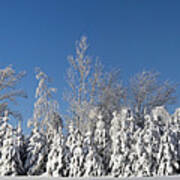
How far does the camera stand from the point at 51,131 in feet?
29.5

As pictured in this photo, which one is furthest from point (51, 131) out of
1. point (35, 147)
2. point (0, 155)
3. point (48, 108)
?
point (48, 108)

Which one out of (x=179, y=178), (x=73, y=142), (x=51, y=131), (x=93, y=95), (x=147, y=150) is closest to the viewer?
(x=179, y=178)

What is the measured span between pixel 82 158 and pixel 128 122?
5.41 ft

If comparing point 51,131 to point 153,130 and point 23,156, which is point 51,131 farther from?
point 153,130

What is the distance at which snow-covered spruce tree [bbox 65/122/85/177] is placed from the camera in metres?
7.60

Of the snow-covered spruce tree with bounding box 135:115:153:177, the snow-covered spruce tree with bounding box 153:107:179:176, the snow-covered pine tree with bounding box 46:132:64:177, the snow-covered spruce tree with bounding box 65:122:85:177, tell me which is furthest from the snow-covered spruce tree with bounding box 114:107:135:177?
the snow-covered pine tree with bounding box 46:132:64:177

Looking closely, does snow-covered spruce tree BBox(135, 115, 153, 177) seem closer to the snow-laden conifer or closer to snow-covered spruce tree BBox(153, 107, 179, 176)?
snow-covered spruce tree BBox(153, 107, 179, 176)

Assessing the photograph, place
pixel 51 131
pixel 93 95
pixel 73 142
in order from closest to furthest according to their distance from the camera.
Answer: pixel 73 142
pixel 51 131
pixel 93 95

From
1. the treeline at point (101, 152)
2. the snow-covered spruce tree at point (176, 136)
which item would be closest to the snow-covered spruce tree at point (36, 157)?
the treeline at point (101, 152)

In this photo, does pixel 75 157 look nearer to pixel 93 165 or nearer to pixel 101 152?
pixel 93 165

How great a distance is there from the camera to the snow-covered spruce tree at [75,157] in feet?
24.9

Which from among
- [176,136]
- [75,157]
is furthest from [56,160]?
[176,136]

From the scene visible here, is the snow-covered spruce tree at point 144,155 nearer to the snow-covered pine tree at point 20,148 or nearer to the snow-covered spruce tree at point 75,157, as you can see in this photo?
the snow-covered spruce tree at point 75,157

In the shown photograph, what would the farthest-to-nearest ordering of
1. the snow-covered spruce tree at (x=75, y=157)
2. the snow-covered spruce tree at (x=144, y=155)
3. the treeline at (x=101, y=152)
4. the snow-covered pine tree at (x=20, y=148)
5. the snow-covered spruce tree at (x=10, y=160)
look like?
the snow-covered pine tree at (x=20, y=148) → the snow-covered spruce tree at (x=10, y=160) → the snow-covered spruce tree at (x=75, y=157) → the treeline at (x=101, y=152) → the snow-covered spruce tree at (x=144, y=155)
